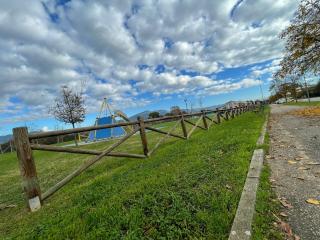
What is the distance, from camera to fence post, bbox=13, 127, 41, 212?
3432 mm

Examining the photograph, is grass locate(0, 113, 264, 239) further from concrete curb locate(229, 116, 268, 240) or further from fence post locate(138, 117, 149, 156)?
fence post locate(138, 117, 149, 156)

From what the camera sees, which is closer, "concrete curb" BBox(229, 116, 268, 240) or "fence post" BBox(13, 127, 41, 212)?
"concrete curb" BBox(229, 116, 268, 240)

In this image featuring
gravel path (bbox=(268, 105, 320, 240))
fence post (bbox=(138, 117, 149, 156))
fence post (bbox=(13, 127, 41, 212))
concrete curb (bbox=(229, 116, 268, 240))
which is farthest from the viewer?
fence post (bbox=(138, 117, 149, 156))

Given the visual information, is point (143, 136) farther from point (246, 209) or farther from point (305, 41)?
point (305, 41)

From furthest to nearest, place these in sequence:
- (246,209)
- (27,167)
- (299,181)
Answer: (27,167) → (299,181) → (246,209)

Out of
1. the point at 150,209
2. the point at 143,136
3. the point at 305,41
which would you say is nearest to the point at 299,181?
the point at 150,209

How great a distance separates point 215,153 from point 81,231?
3520 mm

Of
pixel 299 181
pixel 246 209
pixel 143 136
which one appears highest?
pixel 143 136

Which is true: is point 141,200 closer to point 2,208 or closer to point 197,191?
point 197,191

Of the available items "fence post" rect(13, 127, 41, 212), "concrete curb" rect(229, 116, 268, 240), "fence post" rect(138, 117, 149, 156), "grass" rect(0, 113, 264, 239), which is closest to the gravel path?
"concrete curb" rect(229, 116, 268, 240)

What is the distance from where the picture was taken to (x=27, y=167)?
346cm

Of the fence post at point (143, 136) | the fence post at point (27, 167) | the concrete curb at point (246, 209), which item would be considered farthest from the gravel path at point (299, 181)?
the fence post at point (27, 167)

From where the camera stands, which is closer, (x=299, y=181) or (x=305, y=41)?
(x=299, y=181)

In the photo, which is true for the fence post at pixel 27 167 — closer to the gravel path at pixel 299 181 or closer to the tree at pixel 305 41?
the gravel path at pixel 299 181
